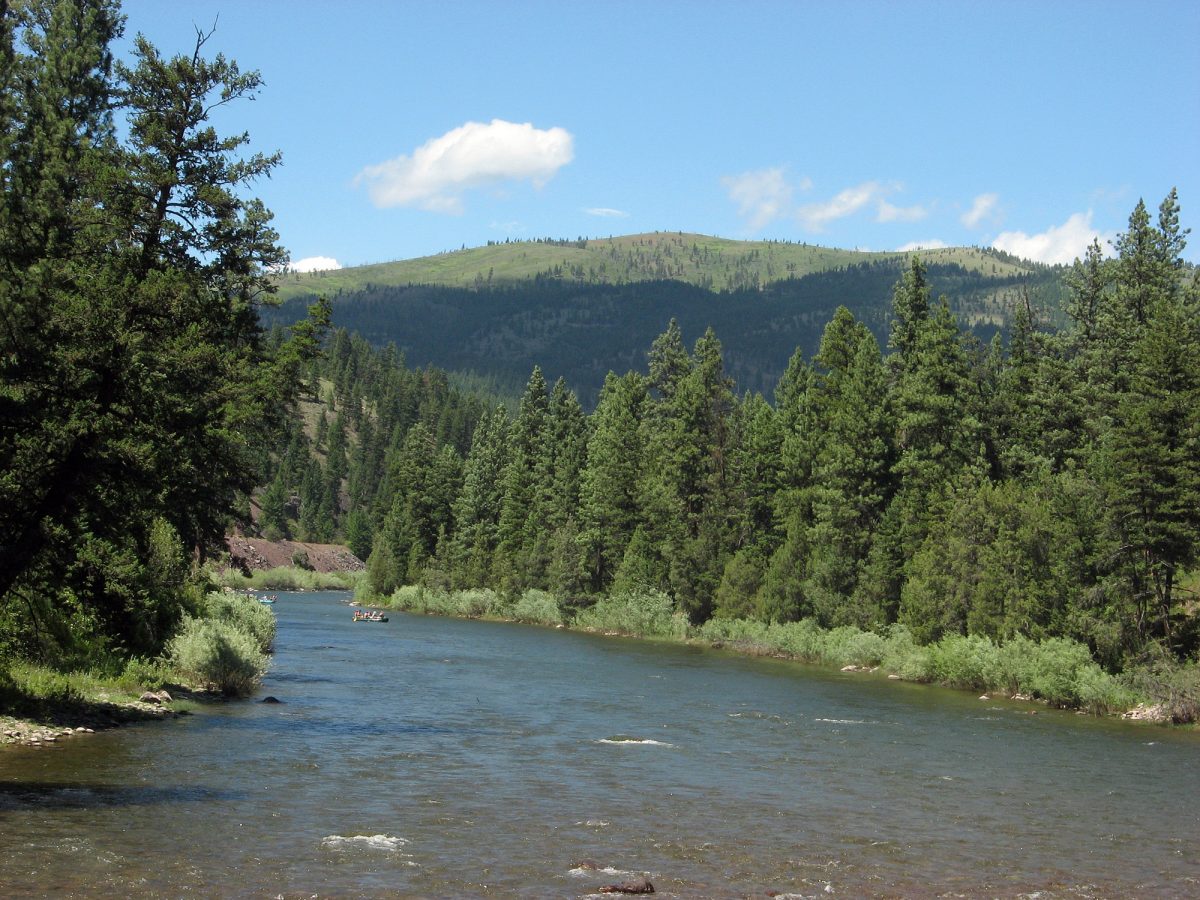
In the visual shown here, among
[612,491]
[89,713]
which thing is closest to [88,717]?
[89,713]

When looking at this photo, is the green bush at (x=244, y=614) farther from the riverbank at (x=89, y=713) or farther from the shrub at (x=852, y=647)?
the shrub at (x=852, y=647)

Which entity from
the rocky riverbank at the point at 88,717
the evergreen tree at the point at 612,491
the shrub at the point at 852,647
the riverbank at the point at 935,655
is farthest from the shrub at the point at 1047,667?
the evergreen tree at the point at 612,491

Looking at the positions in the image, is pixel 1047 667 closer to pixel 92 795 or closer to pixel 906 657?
pixel 906 657

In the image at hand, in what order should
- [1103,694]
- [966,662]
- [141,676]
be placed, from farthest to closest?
Answer: [966,662], [1103,694], [141,676]

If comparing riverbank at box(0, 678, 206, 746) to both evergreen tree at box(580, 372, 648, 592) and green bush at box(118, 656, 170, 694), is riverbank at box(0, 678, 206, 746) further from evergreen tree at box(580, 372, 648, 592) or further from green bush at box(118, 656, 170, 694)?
evergreen tree at box(580, 372, 648, 592)

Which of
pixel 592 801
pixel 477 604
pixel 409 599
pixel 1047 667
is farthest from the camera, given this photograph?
pixel 409 599

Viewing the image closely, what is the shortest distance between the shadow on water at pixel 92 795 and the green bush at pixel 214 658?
15.8m

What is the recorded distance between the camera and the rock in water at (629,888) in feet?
61.3

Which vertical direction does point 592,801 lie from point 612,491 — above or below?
below

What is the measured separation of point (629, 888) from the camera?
1883cm

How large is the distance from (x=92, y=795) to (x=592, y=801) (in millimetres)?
10301

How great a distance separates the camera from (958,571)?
6150cm

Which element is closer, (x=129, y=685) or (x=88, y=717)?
(x=88, y=717)

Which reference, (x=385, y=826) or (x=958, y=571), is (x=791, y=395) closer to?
(x=958, y=571)
